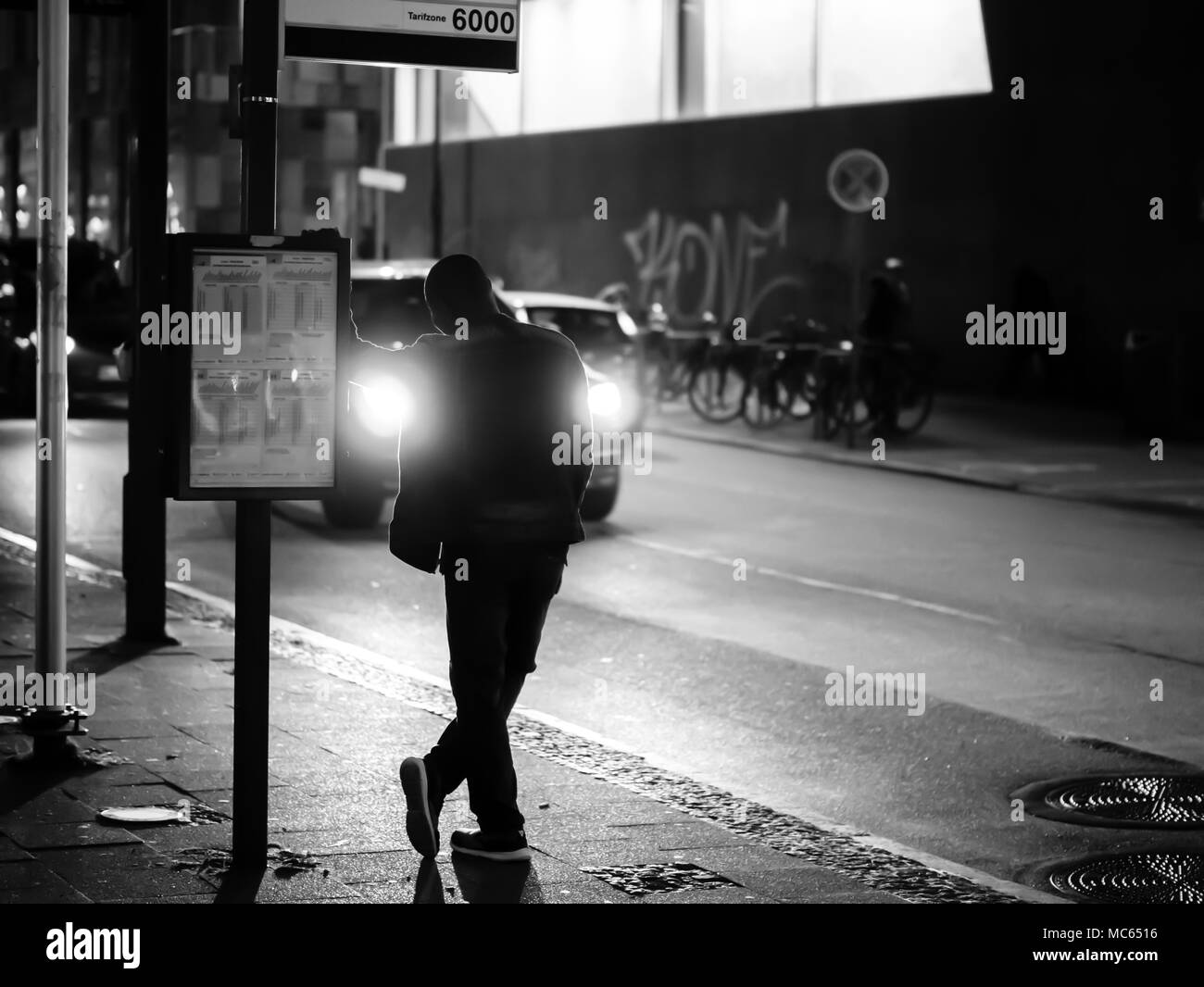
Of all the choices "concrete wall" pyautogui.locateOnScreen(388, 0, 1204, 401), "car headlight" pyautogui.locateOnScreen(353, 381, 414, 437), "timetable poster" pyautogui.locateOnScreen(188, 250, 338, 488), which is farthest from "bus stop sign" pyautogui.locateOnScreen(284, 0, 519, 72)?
"concrete wall" pyautogui.locateOnScreen(388, 0, 1204, 401)

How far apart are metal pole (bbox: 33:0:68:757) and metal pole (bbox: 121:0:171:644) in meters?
1.60

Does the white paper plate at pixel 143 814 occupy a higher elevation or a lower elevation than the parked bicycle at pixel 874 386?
lower

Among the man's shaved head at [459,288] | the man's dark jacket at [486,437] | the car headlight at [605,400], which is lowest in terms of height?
the car headlight at [605,400]

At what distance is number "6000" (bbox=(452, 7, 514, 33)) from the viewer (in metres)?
7.73

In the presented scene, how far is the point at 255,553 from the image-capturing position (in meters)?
5.91

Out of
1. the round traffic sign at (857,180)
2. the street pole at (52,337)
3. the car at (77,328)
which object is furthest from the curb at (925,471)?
the street pole at (52,337)

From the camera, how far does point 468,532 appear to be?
614 cm

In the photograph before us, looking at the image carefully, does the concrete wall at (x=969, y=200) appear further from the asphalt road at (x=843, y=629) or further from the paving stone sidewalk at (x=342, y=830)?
the paving stone sidewalk at (x=342, y=830)

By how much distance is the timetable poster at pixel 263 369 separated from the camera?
231 inches

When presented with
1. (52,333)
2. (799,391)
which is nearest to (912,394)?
(799,391)

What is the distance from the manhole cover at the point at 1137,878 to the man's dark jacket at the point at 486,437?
6.10 feet

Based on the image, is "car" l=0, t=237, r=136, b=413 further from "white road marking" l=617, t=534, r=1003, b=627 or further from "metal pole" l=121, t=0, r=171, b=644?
"metal pole" l=121, t=0, r=171, b=644
